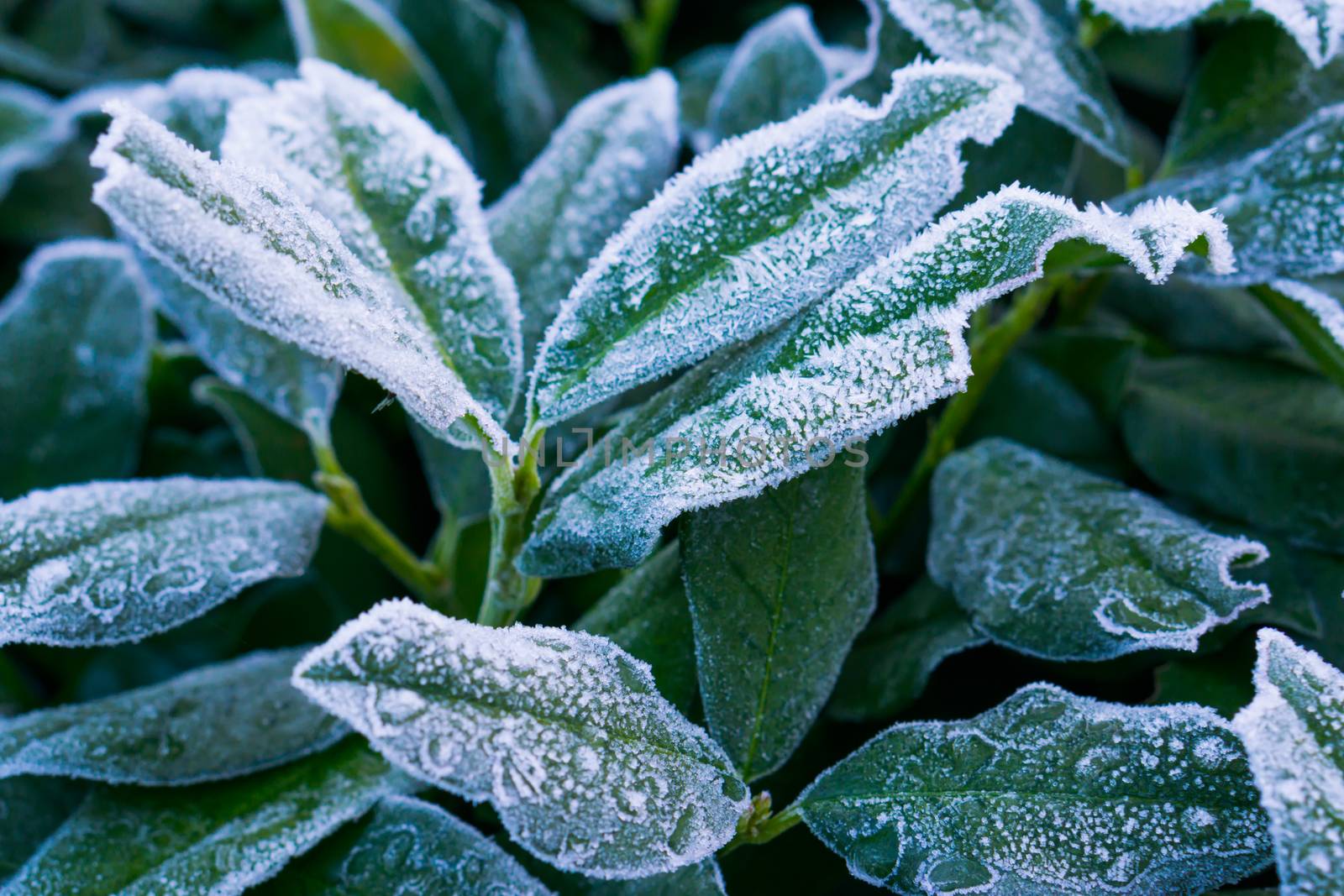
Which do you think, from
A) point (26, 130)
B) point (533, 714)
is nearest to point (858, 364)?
point (533, 714)

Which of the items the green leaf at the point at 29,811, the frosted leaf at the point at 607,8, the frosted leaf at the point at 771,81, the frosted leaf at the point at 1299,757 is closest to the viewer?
the frosted leaf at the point at 1299,757

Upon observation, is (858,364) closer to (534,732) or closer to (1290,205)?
(534,732)

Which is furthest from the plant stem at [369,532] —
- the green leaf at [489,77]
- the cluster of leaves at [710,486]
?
the green leaf at [489,77]

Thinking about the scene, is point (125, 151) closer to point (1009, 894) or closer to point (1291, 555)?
point (1009, 894)

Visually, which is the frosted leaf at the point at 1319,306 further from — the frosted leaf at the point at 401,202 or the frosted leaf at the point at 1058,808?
the frosted leaf at the point at 401,202

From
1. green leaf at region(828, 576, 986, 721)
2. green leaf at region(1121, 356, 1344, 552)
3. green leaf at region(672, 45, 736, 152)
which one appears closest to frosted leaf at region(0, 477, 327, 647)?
green leaf at region(828, 576, 986, 721)
